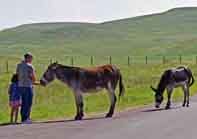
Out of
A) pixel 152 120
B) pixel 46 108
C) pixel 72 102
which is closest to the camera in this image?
pixel 152 120

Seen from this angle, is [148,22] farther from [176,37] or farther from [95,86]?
[95,86]

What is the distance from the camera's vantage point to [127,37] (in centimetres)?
16425

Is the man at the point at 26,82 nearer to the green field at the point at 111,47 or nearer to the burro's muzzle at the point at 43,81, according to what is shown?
the burro's muzzle at the point at 43,81

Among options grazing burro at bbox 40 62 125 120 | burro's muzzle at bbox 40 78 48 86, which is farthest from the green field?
burro's muzzle at bbox 40 78 48 86

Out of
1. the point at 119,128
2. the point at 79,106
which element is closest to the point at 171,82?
the point at 79,106

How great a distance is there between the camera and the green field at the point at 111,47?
3575cm

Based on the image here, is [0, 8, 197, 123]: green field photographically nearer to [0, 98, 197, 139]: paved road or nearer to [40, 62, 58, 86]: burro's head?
[40, 62, 58, 86]: burro's head

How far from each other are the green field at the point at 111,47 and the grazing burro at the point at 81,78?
8026 mm

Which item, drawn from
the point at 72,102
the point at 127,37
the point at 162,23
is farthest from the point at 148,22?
the point at 72,102

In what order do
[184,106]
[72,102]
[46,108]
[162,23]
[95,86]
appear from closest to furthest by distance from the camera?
[95,86] < [184,106] < [46,108] < [72,102] < [162,23]

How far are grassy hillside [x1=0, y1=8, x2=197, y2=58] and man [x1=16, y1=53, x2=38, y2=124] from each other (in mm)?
93709

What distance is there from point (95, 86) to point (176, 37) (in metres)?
133

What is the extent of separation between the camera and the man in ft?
62.8

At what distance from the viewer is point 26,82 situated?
63.0 ft
